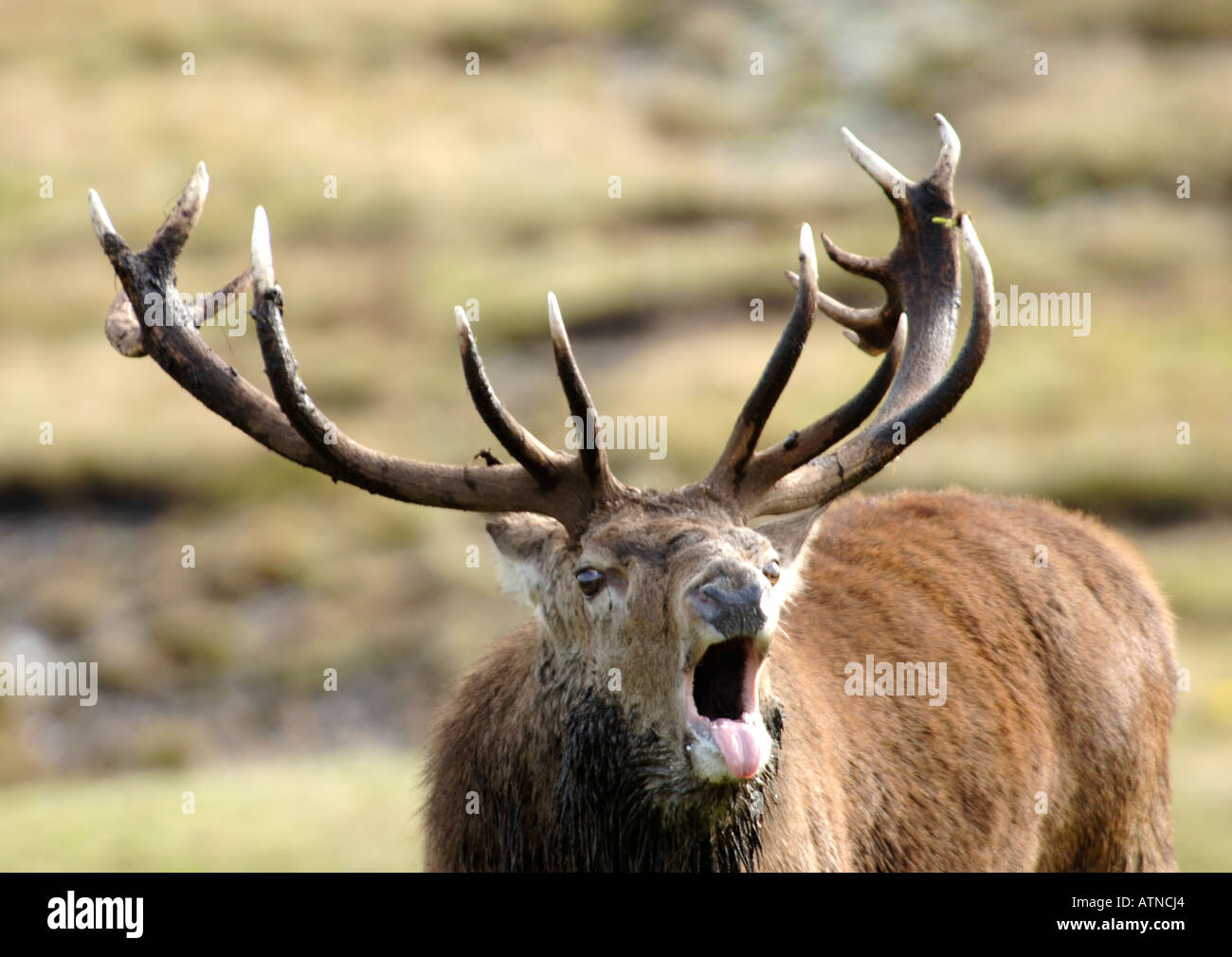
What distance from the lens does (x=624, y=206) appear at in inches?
1357

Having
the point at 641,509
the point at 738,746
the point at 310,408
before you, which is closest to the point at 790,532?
the point at 641,509

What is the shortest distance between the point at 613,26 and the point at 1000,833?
38338 millimetres

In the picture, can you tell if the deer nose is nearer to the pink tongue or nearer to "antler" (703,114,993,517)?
the pink tongue

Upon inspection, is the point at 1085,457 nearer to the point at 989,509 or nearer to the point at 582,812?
the point at 989,509

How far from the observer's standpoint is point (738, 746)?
5445 mm

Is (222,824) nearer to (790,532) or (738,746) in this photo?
(790,532)

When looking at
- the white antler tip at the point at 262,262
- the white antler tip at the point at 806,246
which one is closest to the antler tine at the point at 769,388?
the white antler tip at the point at 806,246

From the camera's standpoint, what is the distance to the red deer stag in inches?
227

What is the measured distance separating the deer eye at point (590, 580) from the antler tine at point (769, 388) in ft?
2.12

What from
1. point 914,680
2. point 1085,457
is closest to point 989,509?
point 914,680

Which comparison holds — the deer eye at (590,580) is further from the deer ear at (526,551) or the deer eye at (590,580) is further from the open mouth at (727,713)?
the open mouth at (727,713)

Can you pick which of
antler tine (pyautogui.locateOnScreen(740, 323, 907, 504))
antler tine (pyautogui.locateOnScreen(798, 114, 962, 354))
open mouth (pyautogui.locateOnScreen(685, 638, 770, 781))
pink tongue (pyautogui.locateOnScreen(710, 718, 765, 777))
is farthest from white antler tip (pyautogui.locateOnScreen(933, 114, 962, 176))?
pink tongue (pyautogui.locateOnScreen(710, 718, 765, 777))

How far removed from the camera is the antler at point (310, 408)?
601 cm

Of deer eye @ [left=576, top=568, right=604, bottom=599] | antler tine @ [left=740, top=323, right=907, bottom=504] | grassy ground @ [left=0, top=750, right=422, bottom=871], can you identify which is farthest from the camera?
grassy ground @ [left=0, top=750, right=422, bottom=871]
